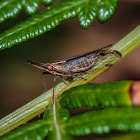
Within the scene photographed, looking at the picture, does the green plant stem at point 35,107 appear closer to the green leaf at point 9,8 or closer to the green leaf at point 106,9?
the green leaf at point 106,9

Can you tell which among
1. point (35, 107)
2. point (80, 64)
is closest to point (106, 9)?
point (80, 64)

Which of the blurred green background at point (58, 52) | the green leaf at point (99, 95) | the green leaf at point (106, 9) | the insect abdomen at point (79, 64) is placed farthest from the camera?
the blurred green background at point (58, 52)

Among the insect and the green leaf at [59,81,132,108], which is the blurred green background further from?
the green leaf at [59,81,132,108]

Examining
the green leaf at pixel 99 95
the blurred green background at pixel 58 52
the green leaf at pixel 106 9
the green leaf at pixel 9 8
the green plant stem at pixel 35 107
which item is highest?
the blurred green background at pixel 58 52

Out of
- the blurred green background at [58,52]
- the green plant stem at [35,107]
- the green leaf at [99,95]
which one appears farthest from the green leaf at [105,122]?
the blurred green background at [58,52]

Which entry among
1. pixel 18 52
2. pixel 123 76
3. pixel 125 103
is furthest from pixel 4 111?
pixel 125 103
